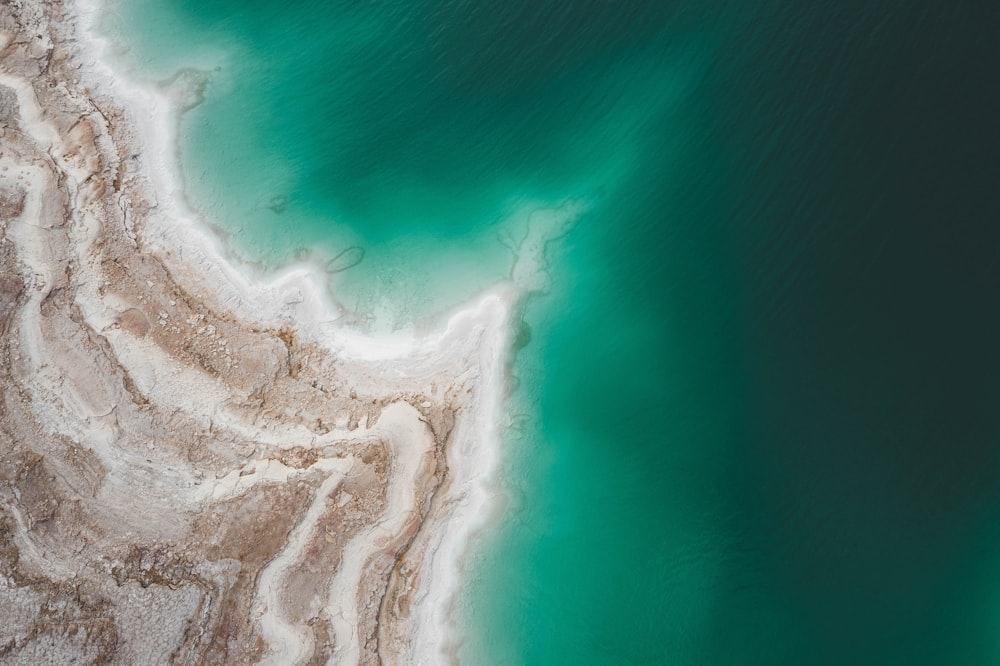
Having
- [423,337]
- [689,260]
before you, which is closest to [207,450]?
[423,337]

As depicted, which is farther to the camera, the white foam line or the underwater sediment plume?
the white foam line

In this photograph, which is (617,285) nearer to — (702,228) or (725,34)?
(702,228)

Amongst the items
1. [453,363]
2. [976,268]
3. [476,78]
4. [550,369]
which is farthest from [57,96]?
[976,268]

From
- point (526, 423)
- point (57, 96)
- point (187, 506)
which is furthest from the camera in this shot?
point (57, 96)

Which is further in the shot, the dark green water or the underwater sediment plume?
the dark green water

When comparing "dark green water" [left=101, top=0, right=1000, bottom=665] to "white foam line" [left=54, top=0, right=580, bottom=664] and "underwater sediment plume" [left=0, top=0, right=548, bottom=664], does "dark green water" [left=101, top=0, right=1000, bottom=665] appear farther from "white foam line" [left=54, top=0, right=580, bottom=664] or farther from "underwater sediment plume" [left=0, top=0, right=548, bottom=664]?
"underwater sediment plume" [left=0, top=0, right=548, bottom=664]

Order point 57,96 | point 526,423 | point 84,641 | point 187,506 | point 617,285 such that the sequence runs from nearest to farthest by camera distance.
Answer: point 84,641 → point 187,506 → point 526,423 → point 617,285 → point 57,96

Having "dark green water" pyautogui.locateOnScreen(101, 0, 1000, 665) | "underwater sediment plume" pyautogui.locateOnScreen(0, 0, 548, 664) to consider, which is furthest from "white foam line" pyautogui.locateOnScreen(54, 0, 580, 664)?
"dark green water" pyautogui.locateOnScreen(101, 0, 1000, 665)
